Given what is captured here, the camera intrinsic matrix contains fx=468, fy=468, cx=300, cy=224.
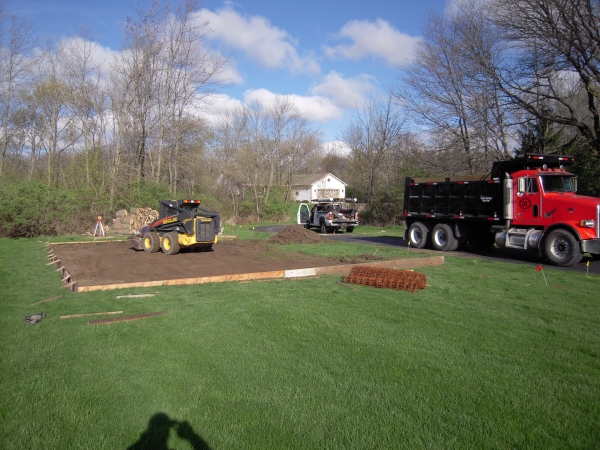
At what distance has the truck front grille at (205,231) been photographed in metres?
15.5

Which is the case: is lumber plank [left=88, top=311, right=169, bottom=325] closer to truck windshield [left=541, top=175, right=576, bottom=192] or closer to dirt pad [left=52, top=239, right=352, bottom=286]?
dirt pad [left=52, top=239, right=352, bottom=286]

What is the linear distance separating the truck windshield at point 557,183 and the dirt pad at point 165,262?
276 inches

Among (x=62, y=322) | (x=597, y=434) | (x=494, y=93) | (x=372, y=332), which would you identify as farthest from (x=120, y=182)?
(x=597, y=434)

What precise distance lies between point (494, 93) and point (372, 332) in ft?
71.3

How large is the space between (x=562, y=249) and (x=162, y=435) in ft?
44.1

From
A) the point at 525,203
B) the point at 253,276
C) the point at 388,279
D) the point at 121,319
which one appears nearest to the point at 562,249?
the point at 525,203

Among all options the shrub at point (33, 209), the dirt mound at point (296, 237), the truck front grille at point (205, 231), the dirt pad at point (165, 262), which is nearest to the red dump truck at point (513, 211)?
the dirt mound at point (296, 237)

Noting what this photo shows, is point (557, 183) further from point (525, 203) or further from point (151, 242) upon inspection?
point (151, 242)

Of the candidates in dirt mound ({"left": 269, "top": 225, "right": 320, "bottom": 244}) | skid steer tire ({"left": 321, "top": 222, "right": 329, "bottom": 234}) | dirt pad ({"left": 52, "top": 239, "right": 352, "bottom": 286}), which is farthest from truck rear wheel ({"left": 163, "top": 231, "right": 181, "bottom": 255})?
skid steer tire ({"left": 321, "top": 222, "right": 329, "bottom": 234})

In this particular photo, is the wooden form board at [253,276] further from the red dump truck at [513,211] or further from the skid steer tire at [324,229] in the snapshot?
the skid steer tire at [324,229]

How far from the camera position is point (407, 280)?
924cm

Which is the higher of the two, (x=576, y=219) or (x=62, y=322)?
(x=576, y=219)

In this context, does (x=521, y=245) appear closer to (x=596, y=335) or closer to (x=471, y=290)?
(x=471, y=290)

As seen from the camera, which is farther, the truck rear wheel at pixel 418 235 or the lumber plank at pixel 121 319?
the truck rear wheel at pixel 418 235
